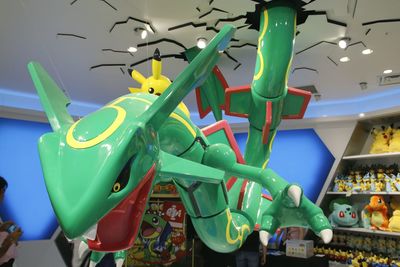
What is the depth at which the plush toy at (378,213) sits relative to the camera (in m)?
3.61

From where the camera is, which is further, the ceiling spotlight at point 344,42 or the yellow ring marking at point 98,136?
the ceiling spotlight at point 344,42

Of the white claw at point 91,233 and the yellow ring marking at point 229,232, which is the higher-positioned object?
→ the white claw at point 91,233

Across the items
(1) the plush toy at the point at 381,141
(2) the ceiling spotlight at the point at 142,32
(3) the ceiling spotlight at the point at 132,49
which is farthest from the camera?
(1) the plush toy at the point at 381,141

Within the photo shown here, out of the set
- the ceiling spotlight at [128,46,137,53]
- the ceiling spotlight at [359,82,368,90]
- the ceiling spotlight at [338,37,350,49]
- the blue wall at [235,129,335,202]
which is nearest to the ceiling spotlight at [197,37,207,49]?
the ceiling spotlight at [128,46,137,53]

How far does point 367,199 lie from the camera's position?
4.11 meters

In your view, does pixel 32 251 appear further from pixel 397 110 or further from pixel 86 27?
pixel 397 110

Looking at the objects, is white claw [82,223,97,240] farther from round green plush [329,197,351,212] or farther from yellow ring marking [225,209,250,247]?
round green plush [329,197,351,212]

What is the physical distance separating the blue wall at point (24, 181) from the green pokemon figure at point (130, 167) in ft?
11.5

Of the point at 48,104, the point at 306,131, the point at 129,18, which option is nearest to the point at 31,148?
the point at 129,18

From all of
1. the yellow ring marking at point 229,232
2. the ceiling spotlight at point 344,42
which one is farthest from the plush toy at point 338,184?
the yellow ring marking at point 229,232

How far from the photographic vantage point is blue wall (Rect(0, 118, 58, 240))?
Result: 4012mm

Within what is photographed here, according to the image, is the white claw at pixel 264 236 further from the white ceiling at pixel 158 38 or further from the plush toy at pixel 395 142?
the plush toy at pixel 395 142

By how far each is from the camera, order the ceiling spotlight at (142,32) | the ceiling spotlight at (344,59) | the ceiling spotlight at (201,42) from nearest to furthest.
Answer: the ceiling spotlight at (142,32) → the ceiling spotlight at (201,42) → the ceiling spotlight at (344,59)

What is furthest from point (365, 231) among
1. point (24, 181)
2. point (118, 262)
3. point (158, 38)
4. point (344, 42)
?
point (24, 181)
